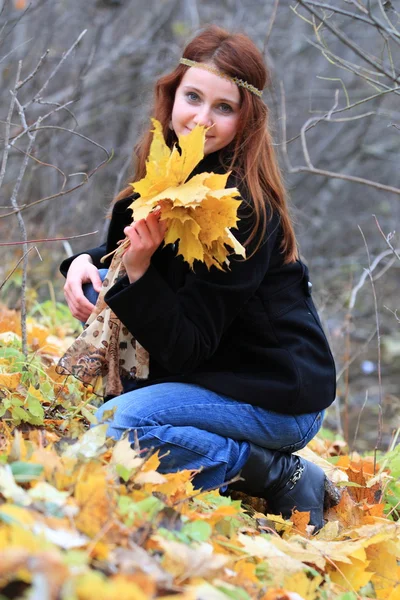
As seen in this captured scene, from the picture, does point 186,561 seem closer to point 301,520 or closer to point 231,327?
point 301,520

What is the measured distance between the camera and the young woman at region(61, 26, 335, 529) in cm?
205

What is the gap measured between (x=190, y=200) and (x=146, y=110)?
3013 mm

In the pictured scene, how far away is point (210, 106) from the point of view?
7.44 ft

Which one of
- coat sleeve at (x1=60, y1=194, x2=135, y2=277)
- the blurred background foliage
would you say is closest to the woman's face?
coat sleeve at (x1=60, y1=194, x2=135, y2=277)

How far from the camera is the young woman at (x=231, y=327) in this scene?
2051mm

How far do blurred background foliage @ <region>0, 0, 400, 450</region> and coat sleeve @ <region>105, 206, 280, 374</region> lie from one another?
2.47 m

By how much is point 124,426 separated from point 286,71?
6.72m

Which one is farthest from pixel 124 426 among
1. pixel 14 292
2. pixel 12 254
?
pixel 12 254

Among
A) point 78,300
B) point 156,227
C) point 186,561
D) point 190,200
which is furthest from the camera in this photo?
point 78,300

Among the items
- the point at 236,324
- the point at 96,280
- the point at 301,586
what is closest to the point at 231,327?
the point at 236,324

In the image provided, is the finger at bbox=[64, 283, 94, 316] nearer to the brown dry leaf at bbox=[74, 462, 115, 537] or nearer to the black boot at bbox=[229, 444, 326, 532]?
the black boot at bbox=[229, 444, 326, 532]

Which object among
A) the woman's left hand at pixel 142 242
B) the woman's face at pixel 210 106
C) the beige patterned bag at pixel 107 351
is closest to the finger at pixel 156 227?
the woman's left hand at pixel 142 242

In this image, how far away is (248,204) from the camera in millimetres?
2125

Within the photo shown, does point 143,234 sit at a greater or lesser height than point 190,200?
lesser
